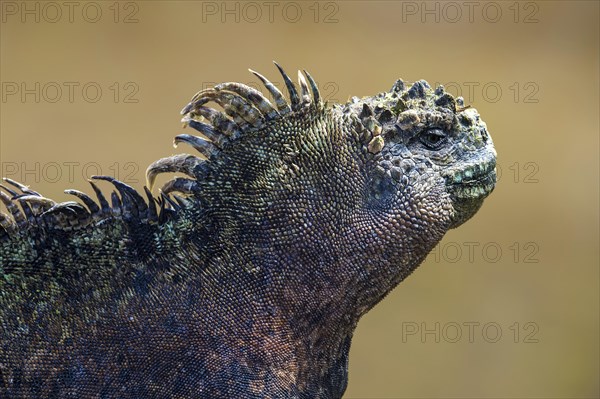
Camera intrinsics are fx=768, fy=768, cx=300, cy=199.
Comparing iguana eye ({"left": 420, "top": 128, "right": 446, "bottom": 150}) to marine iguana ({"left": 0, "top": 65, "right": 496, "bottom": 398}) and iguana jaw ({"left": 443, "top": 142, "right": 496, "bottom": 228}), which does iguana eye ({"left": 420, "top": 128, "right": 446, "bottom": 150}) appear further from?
iguana jaw ({"left": 443, "top": 142, "right": 496, "bottom": 228})

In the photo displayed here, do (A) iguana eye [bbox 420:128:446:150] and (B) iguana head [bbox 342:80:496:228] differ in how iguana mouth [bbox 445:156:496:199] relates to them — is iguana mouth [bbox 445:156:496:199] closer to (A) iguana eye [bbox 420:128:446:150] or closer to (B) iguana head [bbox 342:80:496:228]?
(B) iguana head [bbox 342:80:496:228]

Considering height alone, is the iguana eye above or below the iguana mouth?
above

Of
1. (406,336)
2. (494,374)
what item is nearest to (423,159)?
(406,336)

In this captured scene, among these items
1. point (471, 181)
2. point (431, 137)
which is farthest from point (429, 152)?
point (471, 181)

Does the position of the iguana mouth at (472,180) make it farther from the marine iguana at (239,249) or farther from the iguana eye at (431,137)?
the iguana eye at (431,137)

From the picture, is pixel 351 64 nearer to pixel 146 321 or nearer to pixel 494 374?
pixel 494 374

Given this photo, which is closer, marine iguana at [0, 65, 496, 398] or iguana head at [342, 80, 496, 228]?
marine iguana at [0, 65, 496, 398]

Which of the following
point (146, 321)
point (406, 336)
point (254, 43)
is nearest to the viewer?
point (146, 321)

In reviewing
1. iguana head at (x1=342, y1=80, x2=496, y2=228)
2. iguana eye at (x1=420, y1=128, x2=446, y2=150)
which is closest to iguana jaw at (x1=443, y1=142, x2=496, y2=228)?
iguana head at (x1=342, y1=80, x2=496, y2=228)

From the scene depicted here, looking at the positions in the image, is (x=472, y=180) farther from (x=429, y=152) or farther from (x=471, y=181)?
(x=429, y=152)
